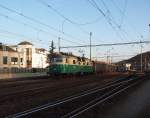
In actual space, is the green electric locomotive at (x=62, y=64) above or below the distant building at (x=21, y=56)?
below

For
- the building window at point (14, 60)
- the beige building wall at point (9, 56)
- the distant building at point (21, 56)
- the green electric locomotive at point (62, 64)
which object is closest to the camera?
the green electric locomotive at point (62, 64)

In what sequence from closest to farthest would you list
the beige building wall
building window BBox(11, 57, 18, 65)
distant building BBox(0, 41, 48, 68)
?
the beige building wall, distant building BBox(0, 41, 48, 68), building window BBox(11, 57, 18, 65)

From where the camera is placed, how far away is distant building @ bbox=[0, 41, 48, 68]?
99694 millimetres

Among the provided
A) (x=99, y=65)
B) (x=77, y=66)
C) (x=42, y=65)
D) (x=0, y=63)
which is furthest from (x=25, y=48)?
(x=77, y=66)

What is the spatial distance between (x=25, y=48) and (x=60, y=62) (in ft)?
303

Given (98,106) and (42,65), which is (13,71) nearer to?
(98,106)

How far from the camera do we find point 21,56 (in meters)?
111

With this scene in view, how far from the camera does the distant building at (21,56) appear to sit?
99694 millimetres

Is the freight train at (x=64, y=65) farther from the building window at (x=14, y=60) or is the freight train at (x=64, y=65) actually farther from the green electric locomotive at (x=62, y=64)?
the building window at (x=14, y=60)

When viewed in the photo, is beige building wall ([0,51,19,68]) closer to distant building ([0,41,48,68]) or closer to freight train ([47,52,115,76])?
distant building ([0,41,48,68])

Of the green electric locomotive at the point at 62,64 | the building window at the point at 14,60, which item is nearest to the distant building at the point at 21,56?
the building window at the point at 14,60

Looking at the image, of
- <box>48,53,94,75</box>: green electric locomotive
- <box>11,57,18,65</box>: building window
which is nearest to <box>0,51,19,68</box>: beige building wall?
<box>11,57,18,65</box>: building window

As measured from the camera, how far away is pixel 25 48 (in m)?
135

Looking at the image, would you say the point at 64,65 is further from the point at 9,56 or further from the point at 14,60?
the point at 14,60
